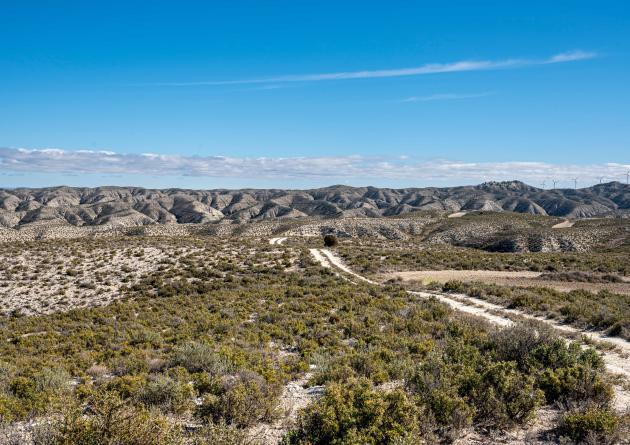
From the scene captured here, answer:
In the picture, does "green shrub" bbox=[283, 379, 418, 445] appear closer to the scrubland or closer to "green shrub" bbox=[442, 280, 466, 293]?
the scrubland

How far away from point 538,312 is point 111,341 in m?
18.7

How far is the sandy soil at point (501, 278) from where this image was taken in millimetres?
28391

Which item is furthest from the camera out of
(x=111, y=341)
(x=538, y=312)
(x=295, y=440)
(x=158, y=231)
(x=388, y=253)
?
(x=158, y=231)

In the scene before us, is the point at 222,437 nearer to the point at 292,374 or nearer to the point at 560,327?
the point at 292,374

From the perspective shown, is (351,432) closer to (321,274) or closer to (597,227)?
(321,274)

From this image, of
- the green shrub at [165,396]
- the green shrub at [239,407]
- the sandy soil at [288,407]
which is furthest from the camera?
the green shrub at [165,396]

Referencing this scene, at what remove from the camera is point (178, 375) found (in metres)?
10.3

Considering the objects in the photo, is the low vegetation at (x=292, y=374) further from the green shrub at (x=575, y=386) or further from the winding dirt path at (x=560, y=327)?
the winding dirt path at (x=560, y=327)

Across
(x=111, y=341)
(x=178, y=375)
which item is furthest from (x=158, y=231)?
(x=178, y=375)

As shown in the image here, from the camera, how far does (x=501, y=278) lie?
32812 mm

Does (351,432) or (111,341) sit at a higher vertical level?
(351,432)

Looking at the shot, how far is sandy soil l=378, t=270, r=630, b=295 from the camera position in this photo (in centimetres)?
2839

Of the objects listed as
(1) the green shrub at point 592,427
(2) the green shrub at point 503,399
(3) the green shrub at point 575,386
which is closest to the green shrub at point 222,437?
(2) the green shrub at point 503,399

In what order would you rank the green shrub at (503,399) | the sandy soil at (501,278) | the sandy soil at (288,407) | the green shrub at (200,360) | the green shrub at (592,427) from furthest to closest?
the sandy soil at (501,278) → the green shrub at (200,360) → the green shrub at (503,399) → the sandy soil at (288,407) → the green shrub at (592,427)
